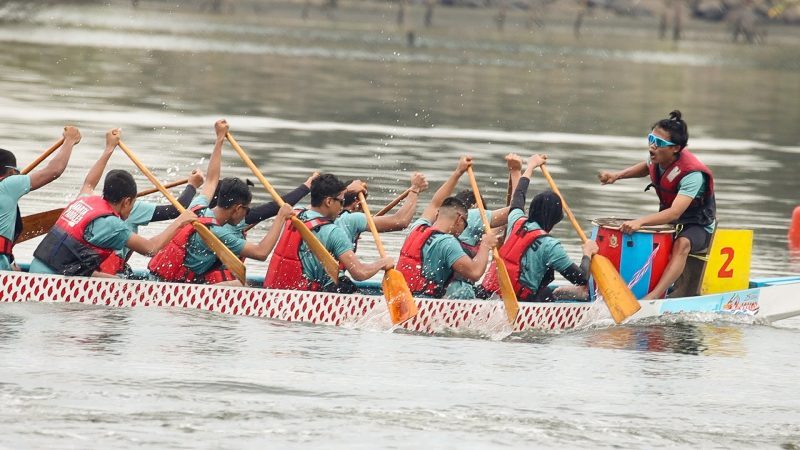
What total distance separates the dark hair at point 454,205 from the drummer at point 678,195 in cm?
146

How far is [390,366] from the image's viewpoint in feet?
39.9

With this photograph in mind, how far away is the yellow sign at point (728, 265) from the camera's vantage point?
1458 cm

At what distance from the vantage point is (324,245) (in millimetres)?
13359

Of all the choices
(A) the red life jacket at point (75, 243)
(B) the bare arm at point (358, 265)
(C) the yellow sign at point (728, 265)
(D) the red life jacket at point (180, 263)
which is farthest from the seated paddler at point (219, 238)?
(C) the yellow sign at point (728, 265)

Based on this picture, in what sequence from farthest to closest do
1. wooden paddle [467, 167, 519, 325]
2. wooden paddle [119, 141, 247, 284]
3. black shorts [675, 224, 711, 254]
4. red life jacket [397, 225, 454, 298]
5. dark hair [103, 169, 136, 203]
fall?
black shorts [675, 224, 711, 254]
red life jacket [397, 225, 454, 298]
wooden paddle [467, 167, 519, 325]
wooden paddle [119, 141, 247, 284]
dark hair [103, 169, 136, 203]

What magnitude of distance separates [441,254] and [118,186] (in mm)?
2788

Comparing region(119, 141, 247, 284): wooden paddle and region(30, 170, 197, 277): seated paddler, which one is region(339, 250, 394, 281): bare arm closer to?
region(119, 141, 247, 284): wooden paddle

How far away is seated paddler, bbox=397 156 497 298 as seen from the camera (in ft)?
43.8

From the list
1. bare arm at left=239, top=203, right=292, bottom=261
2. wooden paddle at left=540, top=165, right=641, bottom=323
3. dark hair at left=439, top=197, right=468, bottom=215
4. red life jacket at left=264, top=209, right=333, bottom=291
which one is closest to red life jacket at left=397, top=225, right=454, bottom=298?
dark hair at left=439, top=197, right=468, bottom=215

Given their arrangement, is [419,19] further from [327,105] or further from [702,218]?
[702,218]

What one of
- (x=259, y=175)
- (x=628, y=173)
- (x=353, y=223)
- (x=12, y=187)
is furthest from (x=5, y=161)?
(x=628, y=173)

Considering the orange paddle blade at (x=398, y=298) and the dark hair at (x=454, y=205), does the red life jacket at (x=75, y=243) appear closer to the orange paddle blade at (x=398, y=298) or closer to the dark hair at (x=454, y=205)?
the orange paddle blade at (x=398, y=298)

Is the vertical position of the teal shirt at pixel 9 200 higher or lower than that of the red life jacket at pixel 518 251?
higher

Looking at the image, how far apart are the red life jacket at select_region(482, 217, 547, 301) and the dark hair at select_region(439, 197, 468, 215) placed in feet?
1.54
